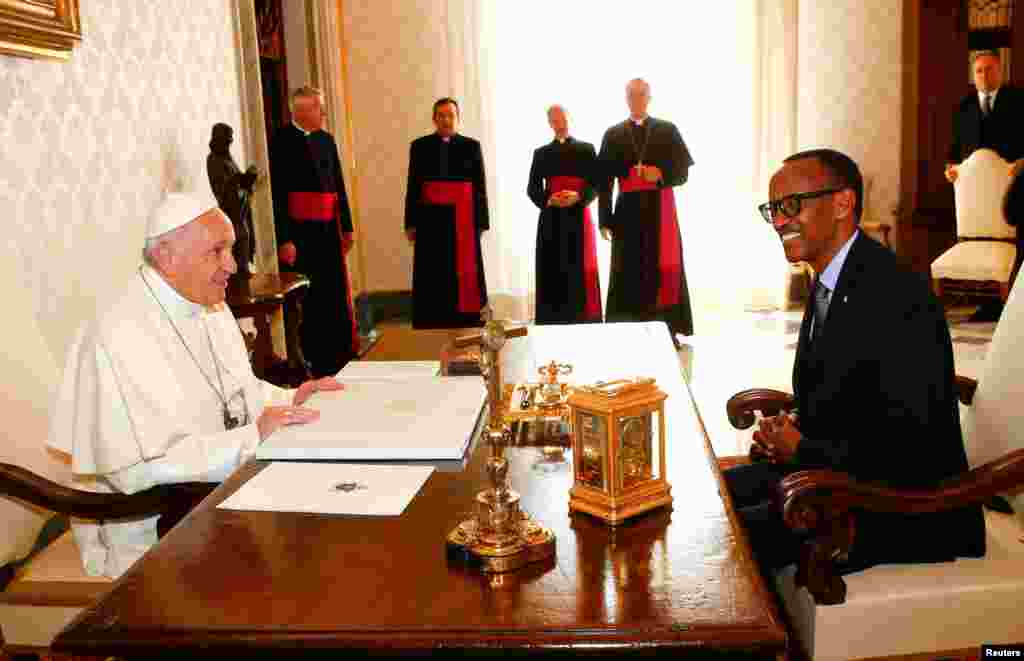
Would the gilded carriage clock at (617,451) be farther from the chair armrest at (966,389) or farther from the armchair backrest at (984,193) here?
the armchair backrest at (984,193)

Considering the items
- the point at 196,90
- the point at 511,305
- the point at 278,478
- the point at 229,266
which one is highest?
the point at 196,90

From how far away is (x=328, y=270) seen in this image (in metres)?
6.24

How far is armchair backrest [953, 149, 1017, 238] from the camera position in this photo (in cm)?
673

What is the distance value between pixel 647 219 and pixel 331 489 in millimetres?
5127

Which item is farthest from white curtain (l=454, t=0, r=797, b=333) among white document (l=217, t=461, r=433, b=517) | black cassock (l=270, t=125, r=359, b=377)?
white document (l=217, t=461, r=433, b=517)

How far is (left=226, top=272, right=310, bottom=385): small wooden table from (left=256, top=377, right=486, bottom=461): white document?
75.9 inches

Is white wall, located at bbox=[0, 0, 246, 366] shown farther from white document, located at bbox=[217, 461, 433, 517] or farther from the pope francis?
white document, located at bbox=[217, 461, 433, 517]

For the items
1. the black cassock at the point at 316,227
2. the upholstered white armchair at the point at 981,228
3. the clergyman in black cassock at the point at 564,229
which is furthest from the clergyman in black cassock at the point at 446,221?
the upholstered white armchair at the point at 981,228

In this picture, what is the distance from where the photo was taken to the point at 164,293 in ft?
A: 8.02

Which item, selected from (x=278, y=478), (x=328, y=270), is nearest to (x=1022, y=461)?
(x=278, y=478)

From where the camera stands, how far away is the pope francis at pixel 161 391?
7.07 feet

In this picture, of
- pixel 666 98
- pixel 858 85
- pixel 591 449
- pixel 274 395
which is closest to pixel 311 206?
pixel 666 98

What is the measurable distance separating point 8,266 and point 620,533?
190 centimetres

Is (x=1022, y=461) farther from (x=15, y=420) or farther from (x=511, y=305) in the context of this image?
(x=511, y=305)
